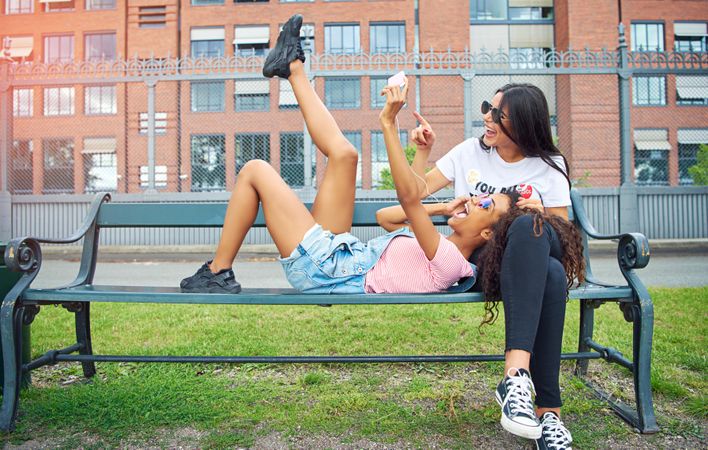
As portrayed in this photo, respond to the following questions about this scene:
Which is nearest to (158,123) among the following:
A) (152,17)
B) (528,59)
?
(528,59)

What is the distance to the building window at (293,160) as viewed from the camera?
11.3 meters

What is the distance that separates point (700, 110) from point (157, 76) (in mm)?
16548

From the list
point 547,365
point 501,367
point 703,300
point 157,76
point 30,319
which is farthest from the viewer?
point 157,76

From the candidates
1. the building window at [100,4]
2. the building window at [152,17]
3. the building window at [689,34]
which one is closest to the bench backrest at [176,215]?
the building window at [152,17]

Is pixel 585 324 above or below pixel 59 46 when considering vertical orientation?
below

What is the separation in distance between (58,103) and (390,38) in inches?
594

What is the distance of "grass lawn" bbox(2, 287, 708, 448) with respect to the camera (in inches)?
86.2

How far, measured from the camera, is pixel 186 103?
18.5 m

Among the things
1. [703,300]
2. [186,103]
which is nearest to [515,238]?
[703,300]

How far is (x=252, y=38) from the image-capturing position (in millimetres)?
25000

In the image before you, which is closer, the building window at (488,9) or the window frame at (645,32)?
the building window at (488,9)

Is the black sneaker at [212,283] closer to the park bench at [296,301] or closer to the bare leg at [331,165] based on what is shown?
the park bench at [296,301]

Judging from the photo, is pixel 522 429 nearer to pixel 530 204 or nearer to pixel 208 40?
pixel 530 204

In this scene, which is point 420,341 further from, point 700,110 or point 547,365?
point 700,110
